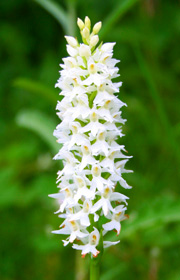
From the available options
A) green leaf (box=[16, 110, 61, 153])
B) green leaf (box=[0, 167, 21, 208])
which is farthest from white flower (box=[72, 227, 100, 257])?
green leaf (box=[0, 167, 21, 208])

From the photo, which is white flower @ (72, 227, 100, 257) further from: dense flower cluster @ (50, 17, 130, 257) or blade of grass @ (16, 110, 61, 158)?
blade of grass @ (16, 110, 61, 158)

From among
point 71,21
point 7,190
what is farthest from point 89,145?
point 7,190

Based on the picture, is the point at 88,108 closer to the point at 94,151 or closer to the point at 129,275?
the point at 94,151

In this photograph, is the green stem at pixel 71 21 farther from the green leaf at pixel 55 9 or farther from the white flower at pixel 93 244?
the white flower at pixel 93 244

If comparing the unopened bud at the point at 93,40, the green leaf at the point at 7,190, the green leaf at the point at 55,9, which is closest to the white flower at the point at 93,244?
the unopened bud at the point at 93,40

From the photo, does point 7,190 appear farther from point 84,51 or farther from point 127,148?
point 84,51

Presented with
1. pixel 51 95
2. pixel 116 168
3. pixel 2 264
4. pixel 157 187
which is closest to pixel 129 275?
pixel 157 187
